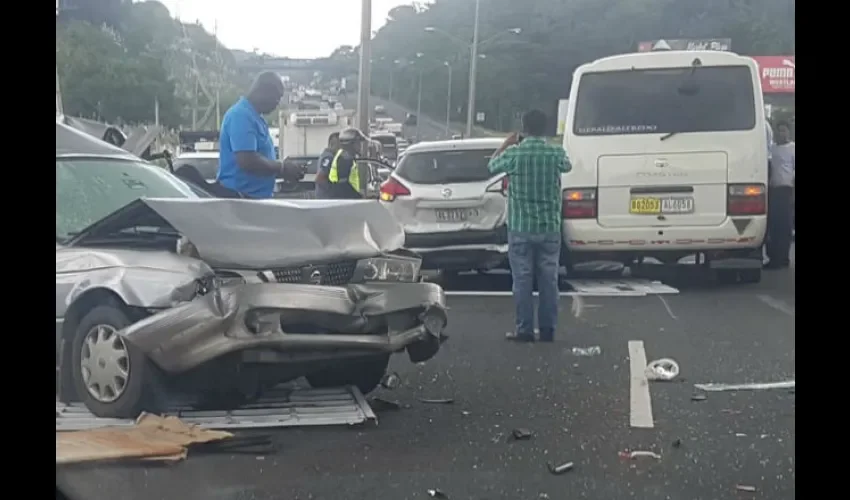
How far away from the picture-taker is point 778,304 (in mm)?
8781

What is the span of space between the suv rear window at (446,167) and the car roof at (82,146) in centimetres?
413

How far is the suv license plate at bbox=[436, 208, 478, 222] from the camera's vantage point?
9109 millimetres

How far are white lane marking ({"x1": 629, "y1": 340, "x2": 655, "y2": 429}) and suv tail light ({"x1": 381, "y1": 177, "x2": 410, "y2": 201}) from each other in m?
3.07

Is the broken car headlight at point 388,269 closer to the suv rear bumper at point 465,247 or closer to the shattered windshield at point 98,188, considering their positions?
the shattered windshield at point 98,188

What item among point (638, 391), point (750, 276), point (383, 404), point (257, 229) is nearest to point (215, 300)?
point (257, 229)

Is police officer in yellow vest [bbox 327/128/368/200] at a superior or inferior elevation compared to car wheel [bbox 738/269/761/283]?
superior

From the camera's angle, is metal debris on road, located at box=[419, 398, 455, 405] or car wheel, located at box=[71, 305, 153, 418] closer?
car wheel, located at box=[71, 305, 153, 418]

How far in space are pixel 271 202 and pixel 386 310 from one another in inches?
29.5

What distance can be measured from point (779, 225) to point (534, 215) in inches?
188

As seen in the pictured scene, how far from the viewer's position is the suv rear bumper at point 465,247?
907 centimetres

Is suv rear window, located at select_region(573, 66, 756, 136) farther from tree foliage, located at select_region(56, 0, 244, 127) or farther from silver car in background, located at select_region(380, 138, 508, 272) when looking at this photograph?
tree foliage, located at select_region(56, 0, 244, 127)

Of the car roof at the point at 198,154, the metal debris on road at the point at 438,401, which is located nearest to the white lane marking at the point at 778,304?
the metal debris on road at the point at 438,401

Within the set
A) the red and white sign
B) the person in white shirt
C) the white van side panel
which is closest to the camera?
the red and white sign

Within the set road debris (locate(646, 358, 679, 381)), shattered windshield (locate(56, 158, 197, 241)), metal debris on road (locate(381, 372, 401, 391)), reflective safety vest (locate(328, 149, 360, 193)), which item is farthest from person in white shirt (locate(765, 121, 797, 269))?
shattered windshield (locate(56, 158, 197, 241))
